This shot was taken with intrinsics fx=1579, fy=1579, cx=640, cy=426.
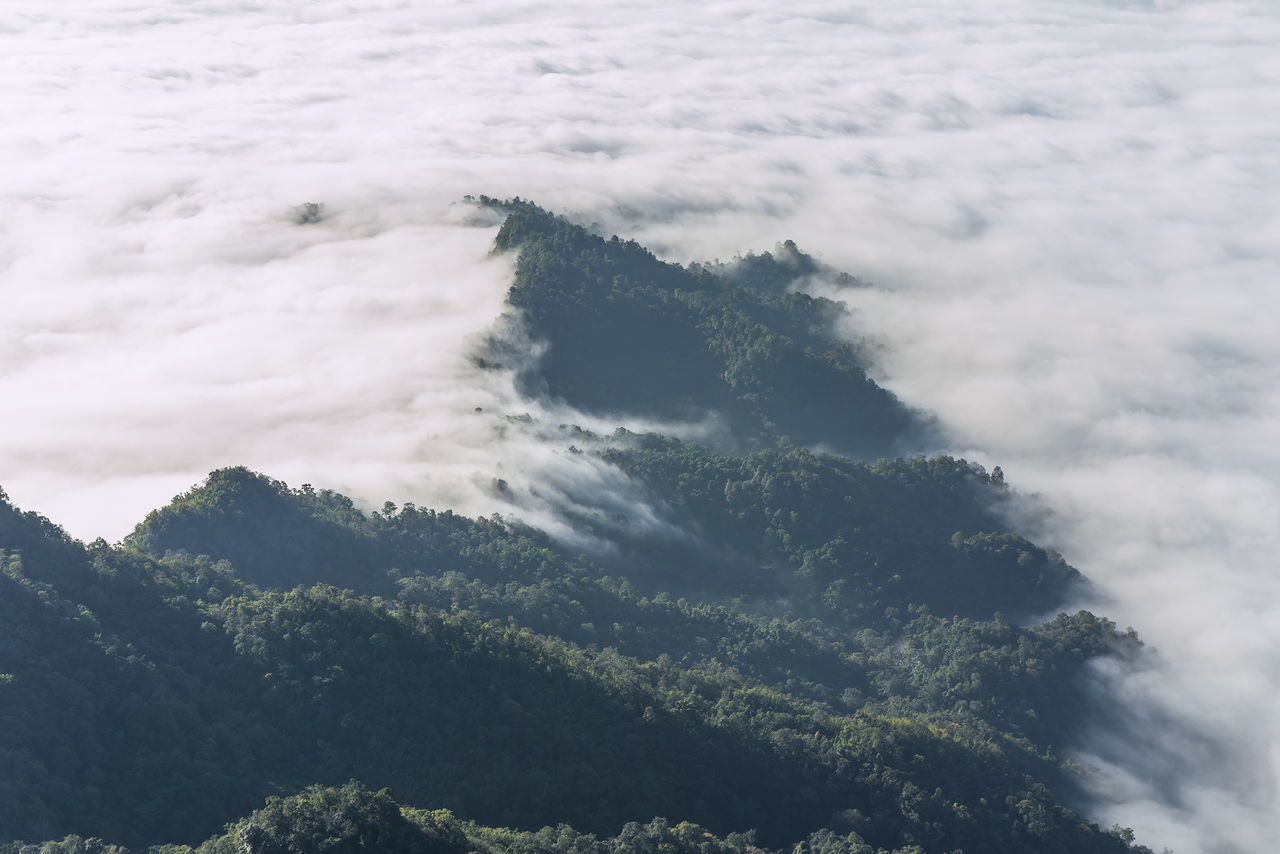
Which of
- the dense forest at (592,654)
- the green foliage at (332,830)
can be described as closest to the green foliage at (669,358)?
the dense forest at (592,654)

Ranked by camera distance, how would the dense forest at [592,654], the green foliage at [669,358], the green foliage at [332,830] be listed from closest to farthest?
the green foliage at [332,830]
the dense forest at [592,654]
the green foliage at [669,358]

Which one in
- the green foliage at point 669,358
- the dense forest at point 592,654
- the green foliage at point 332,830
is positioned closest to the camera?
the green foliage at point 332,830

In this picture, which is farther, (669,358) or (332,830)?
(669,358)

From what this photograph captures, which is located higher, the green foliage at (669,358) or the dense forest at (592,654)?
the green foliage at (669,358)

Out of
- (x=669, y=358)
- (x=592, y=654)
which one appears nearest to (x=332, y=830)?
(x=592, y=654)

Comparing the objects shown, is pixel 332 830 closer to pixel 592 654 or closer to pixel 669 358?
pixel 592 654

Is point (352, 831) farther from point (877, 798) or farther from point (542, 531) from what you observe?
point (542, 531)

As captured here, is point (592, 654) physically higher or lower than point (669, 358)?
lower

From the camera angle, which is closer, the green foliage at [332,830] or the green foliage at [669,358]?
the green foliage at [332,830]

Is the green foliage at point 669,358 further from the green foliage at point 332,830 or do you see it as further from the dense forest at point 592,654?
the green foliage at point 332,830
